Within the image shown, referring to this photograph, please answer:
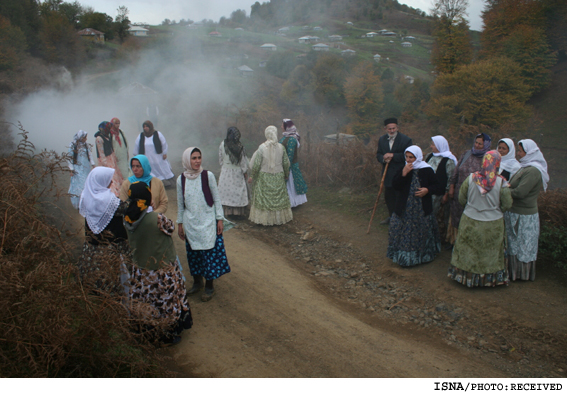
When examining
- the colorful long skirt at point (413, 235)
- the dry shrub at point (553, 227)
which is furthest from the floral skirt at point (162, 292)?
the dry shrub at point (553, 227)

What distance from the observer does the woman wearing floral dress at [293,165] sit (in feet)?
24.5

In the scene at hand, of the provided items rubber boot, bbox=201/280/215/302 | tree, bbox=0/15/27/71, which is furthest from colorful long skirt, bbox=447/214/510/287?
tree, bbox=0/15/27/71

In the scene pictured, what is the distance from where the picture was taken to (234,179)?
23.6 feet

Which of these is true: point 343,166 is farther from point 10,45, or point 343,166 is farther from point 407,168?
point 10,45

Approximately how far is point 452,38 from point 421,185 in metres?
22.6

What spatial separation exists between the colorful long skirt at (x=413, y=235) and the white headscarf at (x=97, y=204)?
11.9ft

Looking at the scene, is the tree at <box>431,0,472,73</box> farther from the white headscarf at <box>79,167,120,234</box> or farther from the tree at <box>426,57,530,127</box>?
the white headscarf at <box>79,167,120,234</box>

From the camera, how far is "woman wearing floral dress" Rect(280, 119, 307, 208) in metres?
7.46

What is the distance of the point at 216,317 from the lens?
421 cm

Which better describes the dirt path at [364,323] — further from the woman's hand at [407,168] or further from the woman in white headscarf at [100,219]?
the woman's hand at [407,168]

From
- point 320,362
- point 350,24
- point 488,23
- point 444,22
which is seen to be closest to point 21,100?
point 320,362

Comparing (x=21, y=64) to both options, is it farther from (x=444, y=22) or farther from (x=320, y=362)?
(x=444, y=22)

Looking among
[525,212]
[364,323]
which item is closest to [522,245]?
[525,212]

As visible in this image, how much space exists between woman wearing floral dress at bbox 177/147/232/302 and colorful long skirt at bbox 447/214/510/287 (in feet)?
9.75
